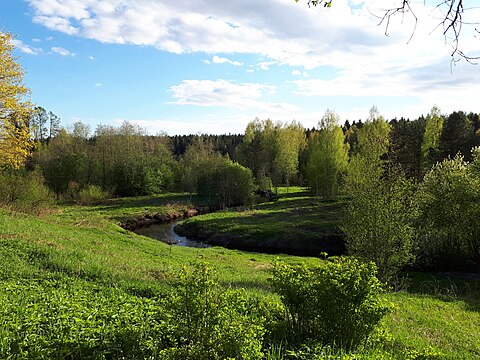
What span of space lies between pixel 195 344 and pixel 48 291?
507cm

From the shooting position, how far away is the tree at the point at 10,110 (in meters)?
23.6

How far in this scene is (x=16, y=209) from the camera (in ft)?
89.8

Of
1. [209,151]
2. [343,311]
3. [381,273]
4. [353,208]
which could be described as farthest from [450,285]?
[209,151]

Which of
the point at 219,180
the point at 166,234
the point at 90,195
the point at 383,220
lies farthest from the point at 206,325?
the point at 90,195

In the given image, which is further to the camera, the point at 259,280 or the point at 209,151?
the point at 209,151

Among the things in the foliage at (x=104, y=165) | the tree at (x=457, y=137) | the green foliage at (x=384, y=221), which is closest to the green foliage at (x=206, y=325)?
the green foliage at (x=384, y=221)

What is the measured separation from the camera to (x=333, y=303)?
20.6 ft

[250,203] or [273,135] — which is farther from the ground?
[273,135]

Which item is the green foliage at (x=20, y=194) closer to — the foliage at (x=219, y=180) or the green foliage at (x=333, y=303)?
the green foliage at (x=333, y=303)

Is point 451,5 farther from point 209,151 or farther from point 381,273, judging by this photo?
point 209,151

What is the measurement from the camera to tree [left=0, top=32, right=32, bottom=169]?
23578 mm

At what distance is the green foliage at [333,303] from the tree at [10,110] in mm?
24484

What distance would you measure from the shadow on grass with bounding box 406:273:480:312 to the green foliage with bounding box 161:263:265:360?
14.0m

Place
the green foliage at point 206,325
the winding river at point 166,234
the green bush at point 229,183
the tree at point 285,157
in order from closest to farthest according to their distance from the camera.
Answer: the green foliage at point 206,325 < the winding river at point 166,234 < the green bush at point 229,183 < the tree at point 285,157
